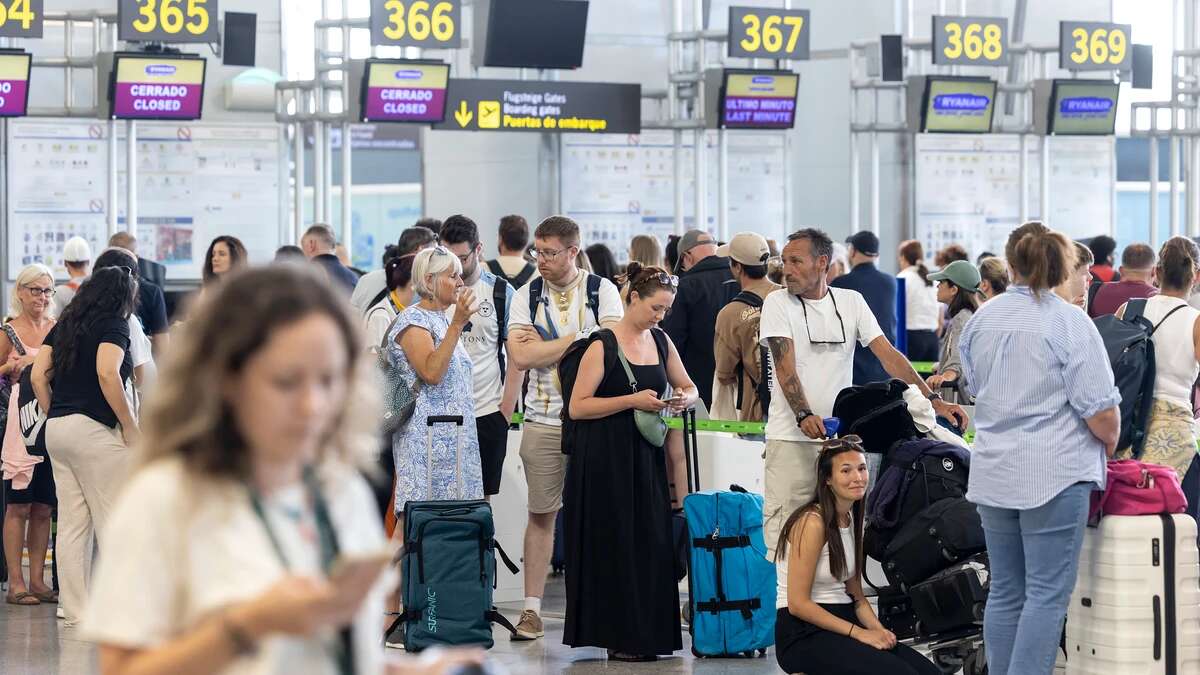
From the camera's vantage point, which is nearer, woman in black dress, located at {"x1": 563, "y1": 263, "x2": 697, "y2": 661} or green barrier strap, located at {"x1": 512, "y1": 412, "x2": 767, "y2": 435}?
woman in black dress, located at {"x1": 563, "y1": 263, "x2": 697, "y2": 661}

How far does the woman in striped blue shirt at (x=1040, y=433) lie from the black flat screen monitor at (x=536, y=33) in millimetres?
10589

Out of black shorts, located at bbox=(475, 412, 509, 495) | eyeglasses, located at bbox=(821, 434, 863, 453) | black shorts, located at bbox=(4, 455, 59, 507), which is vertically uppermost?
eyeglasses, located at bbox=(821, 434, 863, 453)

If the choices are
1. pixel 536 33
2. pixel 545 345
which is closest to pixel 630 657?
pixel 545 345

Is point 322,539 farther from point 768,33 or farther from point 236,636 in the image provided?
point 768,33

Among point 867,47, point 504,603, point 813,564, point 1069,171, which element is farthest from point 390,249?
point 1069,171

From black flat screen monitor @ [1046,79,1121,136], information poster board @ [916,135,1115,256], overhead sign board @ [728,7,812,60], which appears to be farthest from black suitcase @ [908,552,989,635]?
black flat screen monitor @ [1046,79,1121,136]

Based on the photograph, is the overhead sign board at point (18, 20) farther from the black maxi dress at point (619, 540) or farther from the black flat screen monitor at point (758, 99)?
the black maxi dress at point (619, 540)

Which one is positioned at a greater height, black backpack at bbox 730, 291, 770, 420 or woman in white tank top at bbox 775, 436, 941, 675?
black backpack at bbox 730, 291, 770, 420

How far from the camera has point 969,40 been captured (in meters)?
17.2

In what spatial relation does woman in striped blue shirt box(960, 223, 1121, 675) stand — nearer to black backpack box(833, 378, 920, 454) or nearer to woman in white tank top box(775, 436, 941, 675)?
woman in white tank top box(775, 436, 941, 675)

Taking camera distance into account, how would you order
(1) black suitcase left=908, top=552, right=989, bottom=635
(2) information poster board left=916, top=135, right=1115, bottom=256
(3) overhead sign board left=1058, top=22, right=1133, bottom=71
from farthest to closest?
(2) information poster board left=916, top=135, right=1115, bottom=256 → (3) overhead sign board left=1058, top=22, right=1133, bottom=71 → (1) black suitcase left=908, top=552, right=989, bottom=635

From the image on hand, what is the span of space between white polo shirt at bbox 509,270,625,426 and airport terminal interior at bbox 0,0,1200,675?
0.06 feet

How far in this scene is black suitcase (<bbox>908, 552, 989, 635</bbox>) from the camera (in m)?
5.62

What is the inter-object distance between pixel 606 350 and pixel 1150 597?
2138mm
